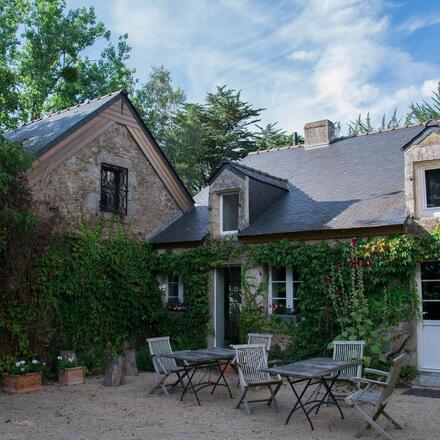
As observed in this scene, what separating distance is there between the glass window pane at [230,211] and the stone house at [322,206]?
25 mm

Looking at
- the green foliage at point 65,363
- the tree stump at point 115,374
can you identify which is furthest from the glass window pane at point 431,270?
the green foliage at point 65,363

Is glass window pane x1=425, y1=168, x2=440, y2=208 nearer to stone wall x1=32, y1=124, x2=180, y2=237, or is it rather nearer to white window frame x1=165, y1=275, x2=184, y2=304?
white window frame x1=165, y1=275, x2=184, y2=304

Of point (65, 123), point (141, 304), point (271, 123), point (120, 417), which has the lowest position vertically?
point (120, 417)

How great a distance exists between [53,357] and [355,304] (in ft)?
19.5

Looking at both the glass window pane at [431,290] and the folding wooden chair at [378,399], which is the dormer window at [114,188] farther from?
the folding wooden chair at [378,399]

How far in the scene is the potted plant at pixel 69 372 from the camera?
30.5 ft

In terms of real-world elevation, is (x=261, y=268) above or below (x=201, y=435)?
above

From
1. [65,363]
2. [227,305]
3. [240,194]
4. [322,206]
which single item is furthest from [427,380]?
[65,363]

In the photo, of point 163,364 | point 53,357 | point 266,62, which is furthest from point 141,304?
point 266,62

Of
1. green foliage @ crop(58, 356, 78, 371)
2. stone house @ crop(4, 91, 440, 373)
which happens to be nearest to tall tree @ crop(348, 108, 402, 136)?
stone house @ crop(4, 91, 440, 373)

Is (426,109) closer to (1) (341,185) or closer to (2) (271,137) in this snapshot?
(2) (271,137)

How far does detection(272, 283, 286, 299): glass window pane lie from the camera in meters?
10.7

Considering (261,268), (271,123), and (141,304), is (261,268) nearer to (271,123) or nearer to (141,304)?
(141,304)

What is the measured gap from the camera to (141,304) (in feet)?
39.1
